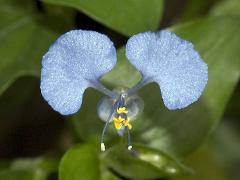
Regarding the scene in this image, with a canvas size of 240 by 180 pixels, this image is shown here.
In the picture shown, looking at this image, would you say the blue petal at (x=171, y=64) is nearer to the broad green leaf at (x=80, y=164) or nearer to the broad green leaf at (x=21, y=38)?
the broad green leaf at (x=80, y=164)

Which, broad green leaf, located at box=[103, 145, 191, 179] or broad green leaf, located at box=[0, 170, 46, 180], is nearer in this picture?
broad green leaf, located at box=[103, 145, 191, 179]

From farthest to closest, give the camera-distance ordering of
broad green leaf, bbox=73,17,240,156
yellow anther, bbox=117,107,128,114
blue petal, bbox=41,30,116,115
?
broad green leaf, bbox=73,17,240,156 → yellow anther, bbox=117,107,128,114 → blue petal, bbox=41,30,116,115

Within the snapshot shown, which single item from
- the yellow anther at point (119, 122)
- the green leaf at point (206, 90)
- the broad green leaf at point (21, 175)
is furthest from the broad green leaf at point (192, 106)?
the yellow anther at point (119, 122)

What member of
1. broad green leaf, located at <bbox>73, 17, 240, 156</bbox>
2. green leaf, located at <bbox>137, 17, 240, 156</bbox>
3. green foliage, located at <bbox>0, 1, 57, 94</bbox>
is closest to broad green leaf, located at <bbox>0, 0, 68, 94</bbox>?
green foliage, located at <bbox>0, 1, 57, 94</bbox>

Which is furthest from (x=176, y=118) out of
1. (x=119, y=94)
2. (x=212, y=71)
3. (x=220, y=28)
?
(x=119, y=94)

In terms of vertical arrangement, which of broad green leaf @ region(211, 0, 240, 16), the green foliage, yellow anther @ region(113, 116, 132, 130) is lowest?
the green foliage

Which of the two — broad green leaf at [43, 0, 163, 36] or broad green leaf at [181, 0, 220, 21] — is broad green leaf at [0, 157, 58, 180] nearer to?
broad green leaf at [43, 0, 163, 36]

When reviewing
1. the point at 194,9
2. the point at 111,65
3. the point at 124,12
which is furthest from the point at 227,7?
the point at 111,65

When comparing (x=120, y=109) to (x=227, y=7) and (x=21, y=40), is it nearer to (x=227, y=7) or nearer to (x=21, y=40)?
(x=21, y=40)
